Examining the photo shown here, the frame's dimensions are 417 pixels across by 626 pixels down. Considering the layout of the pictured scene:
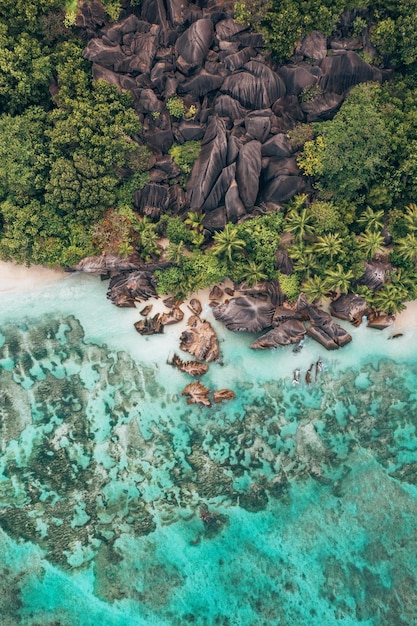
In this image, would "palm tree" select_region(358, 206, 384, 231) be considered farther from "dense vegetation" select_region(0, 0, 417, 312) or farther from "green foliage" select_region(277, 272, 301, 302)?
"green foliage" select_region(277, 272, 301, 302)

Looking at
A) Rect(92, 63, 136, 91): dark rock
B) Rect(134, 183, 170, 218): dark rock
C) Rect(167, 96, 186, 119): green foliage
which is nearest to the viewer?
Rect(92, 63, 136, 91): dark rock

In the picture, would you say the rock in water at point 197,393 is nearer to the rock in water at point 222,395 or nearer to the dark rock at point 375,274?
the rock in water at point 222,395

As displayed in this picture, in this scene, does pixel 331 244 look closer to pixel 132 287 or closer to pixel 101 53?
pixel 132 287

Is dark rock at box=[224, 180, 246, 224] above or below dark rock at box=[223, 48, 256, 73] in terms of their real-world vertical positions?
below

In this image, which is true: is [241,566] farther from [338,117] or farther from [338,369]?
[338,117]

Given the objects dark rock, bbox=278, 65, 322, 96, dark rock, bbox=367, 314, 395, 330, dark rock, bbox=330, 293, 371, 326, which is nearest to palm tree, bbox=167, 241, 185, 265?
dark rock, bbox=330, 293, 371, 326

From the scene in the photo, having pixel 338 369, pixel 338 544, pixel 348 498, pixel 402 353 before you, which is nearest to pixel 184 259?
pixel 338 369
